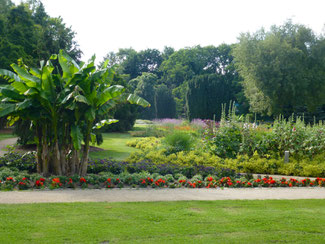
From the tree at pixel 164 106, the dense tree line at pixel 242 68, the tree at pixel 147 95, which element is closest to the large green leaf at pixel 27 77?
the dense tree line at pixel 242 68

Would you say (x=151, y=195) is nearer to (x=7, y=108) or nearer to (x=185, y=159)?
(x=7, y=108)

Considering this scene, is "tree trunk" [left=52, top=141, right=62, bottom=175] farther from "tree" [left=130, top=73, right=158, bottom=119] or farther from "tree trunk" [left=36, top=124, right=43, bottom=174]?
"tree" [left=130, top=73, right=158, bottom=119]

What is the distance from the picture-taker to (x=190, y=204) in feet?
18.1

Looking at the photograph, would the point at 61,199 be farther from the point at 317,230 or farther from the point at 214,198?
the point at 317,230

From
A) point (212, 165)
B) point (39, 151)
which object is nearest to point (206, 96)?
point (212, 165)

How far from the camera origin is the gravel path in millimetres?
5727

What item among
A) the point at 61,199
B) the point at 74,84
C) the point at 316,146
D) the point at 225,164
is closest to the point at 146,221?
the point at 61,199

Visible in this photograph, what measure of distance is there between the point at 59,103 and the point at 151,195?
301 centimetres

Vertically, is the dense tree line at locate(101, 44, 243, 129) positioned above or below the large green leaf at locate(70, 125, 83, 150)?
above

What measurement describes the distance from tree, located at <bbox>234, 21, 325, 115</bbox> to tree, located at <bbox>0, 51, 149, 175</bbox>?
24733 mm

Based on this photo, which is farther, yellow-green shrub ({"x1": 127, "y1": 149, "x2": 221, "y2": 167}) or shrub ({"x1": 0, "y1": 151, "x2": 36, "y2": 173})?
yellow-green shrub ({"x1": 127, "y1": 149, "x2": 221, "y2": 167})

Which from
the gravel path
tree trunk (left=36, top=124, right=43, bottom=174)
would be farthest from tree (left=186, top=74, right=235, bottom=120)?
the gravel path

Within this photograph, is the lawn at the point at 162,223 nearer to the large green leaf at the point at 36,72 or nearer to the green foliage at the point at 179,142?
the large green leaf at the point at 36,72

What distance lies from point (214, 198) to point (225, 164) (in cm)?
409
